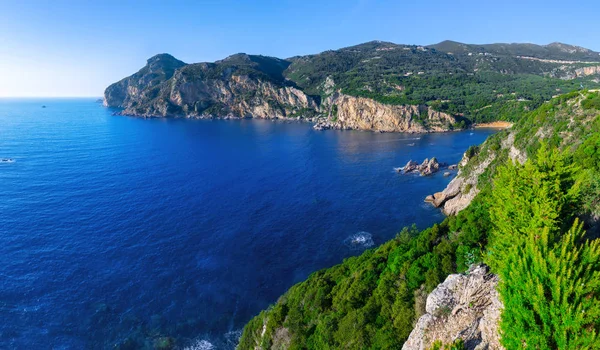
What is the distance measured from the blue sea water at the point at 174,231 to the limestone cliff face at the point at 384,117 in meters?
51.7

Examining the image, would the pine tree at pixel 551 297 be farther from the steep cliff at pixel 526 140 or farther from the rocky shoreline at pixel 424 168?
the rocky shoreline at pixel 424 168

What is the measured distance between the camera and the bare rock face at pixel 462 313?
1559 cm

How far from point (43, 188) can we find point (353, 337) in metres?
89.6

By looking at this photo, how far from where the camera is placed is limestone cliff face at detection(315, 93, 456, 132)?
560 feet

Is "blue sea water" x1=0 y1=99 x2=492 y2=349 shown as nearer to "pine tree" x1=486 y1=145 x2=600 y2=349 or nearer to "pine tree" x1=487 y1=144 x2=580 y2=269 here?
"pine tree" x1=487 y1=144 x2=580 y2=269

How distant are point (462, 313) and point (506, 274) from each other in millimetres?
4387

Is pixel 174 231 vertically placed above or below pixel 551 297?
below

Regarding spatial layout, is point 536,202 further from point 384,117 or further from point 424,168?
point 384,117

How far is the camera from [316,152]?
128m

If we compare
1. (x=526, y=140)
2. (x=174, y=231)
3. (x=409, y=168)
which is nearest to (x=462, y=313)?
A: (x=526, y=140)

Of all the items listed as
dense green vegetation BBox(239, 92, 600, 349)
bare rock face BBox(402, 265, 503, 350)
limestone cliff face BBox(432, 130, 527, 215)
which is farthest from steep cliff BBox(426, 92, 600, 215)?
bare rock face BBox(402, 265, 503, 350)

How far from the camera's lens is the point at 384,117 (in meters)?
179

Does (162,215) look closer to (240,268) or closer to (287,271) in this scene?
(240,268)

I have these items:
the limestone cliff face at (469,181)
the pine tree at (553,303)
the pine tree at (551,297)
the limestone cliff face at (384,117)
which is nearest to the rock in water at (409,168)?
the limestone cliff face at (469,181)
